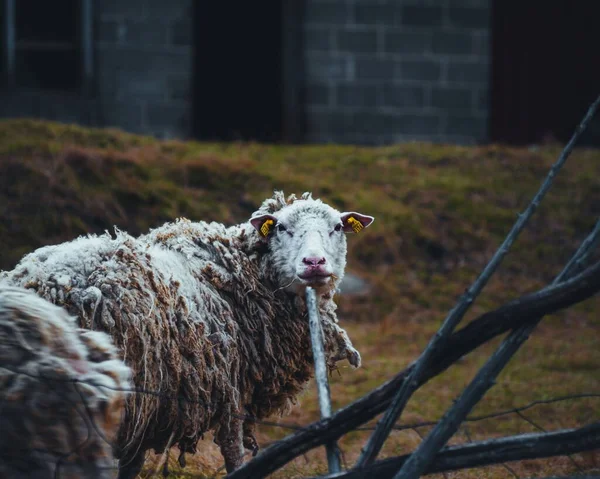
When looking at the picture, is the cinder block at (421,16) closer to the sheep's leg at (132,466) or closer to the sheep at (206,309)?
the sheep at (206,309)

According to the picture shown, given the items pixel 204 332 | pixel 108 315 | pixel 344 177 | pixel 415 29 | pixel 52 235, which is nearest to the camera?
pixel 108 315

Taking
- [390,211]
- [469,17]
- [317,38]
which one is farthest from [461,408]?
[469,17]

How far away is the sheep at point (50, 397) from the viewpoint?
10.0 ft

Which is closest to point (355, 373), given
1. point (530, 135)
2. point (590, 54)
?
point (530, 135)

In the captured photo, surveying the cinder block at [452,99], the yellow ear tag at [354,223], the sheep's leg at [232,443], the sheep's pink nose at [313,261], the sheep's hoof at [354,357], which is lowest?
the sheep's leg at [232,443]

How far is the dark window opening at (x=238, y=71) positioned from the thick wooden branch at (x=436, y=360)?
1051 cm

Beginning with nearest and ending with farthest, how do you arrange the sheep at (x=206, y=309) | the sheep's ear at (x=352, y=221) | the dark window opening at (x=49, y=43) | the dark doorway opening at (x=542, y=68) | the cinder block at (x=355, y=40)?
the sheep at (x=206, y=309) → the sheep's ear at (x=352, y=221) → the dark window opening at (x=49, y=43) → the cinder block at (x=355, y=40) → the dark doorway opening at (x=542, y=68)

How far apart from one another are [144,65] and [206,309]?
854 centimetres

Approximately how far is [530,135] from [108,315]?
35.6ft

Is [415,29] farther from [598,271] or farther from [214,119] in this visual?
[598,271]

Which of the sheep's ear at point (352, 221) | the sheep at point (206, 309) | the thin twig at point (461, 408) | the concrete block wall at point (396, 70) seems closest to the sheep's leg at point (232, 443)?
the sheep at point (206, 309)

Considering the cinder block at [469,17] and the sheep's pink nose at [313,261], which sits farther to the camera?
the cinder block at [469,17]

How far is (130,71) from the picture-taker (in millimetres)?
12695

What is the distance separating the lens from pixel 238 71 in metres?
14.1
